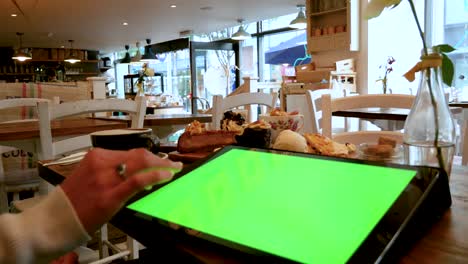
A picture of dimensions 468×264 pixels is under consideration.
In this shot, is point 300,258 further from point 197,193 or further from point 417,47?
point 417,47

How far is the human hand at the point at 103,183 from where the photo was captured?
33 cm

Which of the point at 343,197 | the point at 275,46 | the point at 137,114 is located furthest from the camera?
the point at 275,46

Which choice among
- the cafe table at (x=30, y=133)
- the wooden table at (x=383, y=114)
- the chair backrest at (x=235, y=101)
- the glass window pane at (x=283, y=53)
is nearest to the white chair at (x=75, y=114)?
the cafe table at (x=30, y=133)

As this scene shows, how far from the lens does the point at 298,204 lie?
0.51 meters

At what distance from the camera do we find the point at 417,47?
5.59 m

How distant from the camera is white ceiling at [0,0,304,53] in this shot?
22.2ft

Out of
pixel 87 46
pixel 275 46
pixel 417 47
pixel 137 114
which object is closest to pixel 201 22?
pixel 275 46

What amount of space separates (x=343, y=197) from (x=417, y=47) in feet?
18.9

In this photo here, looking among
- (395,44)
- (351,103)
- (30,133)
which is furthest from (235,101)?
(395,44)

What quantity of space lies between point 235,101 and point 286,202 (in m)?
1.63

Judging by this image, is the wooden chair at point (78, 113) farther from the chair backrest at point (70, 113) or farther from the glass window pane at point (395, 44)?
the glass window pane at point (395, 44)

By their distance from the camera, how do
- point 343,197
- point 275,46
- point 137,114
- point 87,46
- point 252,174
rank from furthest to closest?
1. point 87,46
2. point 275,46
3. point 137,114
4. point 252,174
5. point 343,197

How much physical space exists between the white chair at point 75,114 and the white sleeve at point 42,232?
3.59ft

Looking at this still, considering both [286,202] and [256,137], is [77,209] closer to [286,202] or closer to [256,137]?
[286,202]
